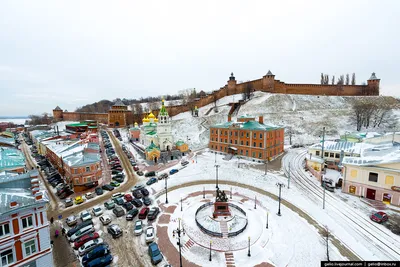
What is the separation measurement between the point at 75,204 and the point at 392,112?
10626 centimetres

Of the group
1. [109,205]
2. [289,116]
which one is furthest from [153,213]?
[289,116]

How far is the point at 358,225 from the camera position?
2331 cm

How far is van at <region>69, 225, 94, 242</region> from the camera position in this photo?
71.5ft

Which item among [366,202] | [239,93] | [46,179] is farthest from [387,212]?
[239,93]

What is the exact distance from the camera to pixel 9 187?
1775cm

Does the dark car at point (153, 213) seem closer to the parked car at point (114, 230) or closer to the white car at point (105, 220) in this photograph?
the parked car at point (114, 230)

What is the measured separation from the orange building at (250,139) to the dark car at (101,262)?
38.8 metres

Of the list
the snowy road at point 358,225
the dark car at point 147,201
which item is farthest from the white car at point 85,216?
the snowy road at point 358,225

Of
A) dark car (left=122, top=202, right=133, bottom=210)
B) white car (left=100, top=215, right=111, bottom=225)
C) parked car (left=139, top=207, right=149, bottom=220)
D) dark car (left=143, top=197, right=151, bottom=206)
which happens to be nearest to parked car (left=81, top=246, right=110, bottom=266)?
white car (left=100, top=215, right=111, bottom=225)

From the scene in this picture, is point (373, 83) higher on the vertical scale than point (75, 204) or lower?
higher

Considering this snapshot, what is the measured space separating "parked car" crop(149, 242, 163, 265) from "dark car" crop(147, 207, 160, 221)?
550 cm

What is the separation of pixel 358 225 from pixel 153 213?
26587mm

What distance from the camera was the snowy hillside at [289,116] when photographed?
70.4m

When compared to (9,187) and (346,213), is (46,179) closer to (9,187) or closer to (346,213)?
(9,187)
